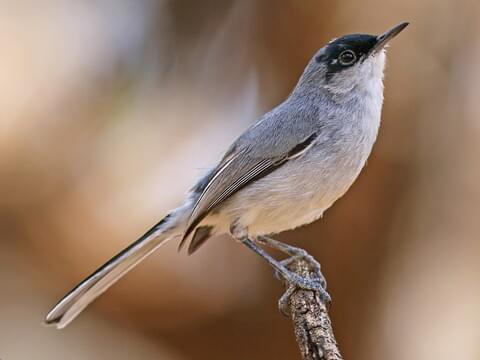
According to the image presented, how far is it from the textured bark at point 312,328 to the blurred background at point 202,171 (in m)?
1.36

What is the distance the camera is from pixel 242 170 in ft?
13.0

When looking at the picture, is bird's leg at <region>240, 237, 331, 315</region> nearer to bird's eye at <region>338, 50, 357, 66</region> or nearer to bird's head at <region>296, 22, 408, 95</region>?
bird's head at <region>296, 22, 408, 95</region>

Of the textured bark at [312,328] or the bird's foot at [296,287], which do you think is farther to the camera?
the bird's foot at [296,287]

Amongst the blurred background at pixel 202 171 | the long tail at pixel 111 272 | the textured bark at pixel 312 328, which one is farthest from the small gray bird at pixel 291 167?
the blurred background at pixel 202 171

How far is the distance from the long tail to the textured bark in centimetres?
86

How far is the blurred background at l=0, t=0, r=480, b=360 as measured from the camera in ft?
15.6

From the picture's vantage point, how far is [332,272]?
4.69 m

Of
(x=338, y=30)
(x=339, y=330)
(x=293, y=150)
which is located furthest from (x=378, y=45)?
(x=339, y=330)

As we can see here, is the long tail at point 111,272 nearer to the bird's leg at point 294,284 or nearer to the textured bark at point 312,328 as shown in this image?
the bird's leg at point 294,284

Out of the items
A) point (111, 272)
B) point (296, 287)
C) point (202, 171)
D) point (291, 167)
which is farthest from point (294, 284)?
point (202, 171)

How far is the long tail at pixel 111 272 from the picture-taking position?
377 centimetres

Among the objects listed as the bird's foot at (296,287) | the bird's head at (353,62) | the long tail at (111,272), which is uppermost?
the bird's head at (353,62)

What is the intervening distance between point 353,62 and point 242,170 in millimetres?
773

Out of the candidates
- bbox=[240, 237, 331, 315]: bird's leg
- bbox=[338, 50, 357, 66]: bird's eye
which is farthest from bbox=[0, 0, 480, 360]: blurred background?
bbox=[338, 50, 357, 66]: bird's eye
